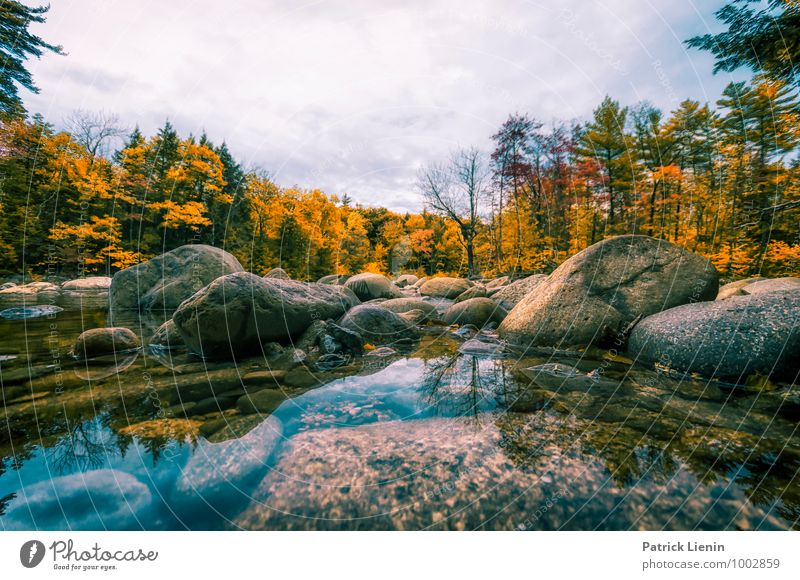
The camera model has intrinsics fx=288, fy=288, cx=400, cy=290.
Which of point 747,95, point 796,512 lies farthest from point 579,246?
point 796,512

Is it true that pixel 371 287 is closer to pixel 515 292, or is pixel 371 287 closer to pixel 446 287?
pixel 446 287

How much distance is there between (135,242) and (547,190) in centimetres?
3024

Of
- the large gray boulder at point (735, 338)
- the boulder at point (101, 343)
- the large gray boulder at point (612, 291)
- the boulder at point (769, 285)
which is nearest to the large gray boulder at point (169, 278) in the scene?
the boulder at point (101, 343)

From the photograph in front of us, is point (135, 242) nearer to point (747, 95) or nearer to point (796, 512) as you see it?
point (796, 512)

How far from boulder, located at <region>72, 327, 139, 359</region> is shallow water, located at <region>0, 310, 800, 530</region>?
1.04m

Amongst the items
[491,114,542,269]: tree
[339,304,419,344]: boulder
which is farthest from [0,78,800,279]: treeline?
[339,304,419,344]: boulder

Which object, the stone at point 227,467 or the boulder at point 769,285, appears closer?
the stone at point 227,467

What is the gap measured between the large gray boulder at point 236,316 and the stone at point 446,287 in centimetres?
1136

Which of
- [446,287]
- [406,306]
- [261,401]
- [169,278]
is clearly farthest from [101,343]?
[446,287]

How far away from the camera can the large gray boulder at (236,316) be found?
516cm

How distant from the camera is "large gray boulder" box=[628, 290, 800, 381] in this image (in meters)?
4.02

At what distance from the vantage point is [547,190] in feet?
59.1
